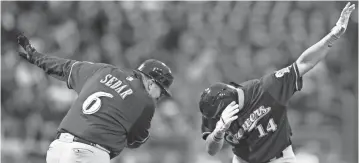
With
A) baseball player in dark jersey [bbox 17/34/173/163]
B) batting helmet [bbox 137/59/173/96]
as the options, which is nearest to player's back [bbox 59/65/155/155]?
baseball player in dark jersey [bbox 17/34/173/163]

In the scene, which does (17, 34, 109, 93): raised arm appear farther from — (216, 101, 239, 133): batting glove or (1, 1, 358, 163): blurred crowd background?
(1, 1, 358, 163): blurred crowd background

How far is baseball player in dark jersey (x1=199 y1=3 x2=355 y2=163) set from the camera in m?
6.35

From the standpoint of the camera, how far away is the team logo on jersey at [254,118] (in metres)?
6.42

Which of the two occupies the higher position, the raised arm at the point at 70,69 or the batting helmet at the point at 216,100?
the raised arm at the point at 70,69

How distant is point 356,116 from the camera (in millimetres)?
10352

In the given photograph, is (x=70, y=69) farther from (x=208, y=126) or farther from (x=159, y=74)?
(x=208, y=126)

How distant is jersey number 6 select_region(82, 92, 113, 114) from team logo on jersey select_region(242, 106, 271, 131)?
147 cm

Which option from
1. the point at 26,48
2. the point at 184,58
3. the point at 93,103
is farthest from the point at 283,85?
the point at 184,58

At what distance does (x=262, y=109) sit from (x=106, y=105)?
65.3 inches

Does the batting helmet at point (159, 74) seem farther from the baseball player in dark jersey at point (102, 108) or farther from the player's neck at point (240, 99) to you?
the player's neck at point (240, 99)

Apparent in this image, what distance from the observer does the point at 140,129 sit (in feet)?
20.7

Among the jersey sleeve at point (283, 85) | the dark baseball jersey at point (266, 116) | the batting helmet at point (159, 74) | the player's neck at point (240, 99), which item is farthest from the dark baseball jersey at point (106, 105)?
the jersey sleeve at point (283, 85)

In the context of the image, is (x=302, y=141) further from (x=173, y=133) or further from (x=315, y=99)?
(x=173, y=133)

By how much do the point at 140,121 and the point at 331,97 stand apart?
5.57 metres
